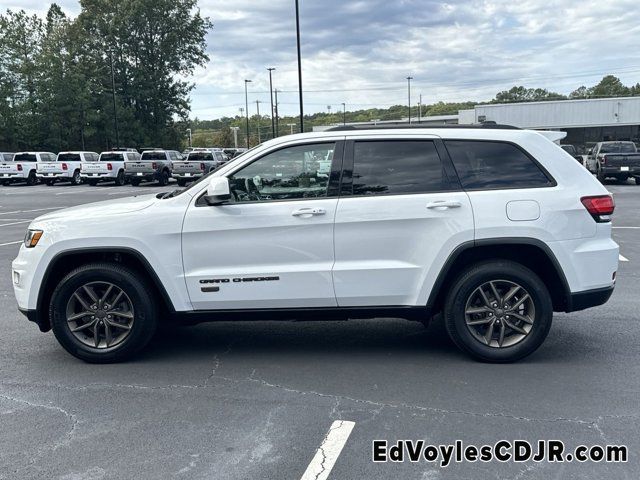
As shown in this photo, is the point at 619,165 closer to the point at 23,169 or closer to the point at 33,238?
the point at 33,238

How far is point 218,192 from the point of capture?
4.54 metres

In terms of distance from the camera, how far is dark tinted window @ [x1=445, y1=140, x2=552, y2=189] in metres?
4.75

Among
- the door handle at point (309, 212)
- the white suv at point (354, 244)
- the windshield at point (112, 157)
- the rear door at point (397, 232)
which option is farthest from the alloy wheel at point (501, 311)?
the windshield at point (112, 157)

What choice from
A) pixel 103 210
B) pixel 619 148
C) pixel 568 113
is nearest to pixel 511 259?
pixel 103 210

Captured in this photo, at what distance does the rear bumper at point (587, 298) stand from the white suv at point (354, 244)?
10 millimetres

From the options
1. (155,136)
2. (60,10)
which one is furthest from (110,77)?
(60,10)

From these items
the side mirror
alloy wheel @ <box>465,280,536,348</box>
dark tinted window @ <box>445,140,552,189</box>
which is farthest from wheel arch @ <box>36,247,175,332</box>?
dark tinted window @ <box>445,140,552,189</box>

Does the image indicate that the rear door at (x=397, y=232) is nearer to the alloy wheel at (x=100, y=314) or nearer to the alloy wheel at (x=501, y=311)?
the alloy wheel at (x=501, y=311)

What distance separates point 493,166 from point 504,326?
4.25ft

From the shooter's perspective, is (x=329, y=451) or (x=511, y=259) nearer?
(x=329, y=451)

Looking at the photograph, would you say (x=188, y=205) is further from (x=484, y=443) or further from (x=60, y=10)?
(x=60, y=10)

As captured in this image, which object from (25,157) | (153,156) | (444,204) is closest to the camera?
(444,204)

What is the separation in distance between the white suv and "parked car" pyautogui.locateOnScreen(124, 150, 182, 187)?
27755 millimetres

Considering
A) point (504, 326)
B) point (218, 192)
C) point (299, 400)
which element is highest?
point (218, 192)
